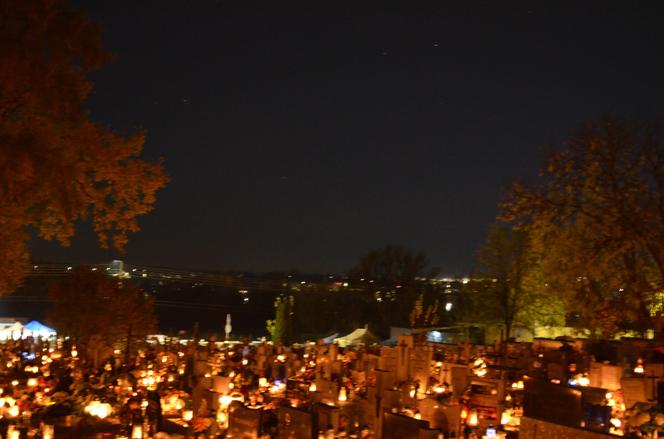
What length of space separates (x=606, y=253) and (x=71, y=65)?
13949 mm

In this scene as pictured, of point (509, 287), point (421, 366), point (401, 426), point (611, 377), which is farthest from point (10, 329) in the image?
point (401, 426)

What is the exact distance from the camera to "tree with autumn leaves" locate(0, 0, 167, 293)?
9.37 meters

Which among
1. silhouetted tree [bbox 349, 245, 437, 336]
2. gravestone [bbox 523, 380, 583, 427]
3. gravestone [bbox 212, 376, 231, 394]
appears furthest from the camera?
silhouetted tree [bbox 349, 245, 437, 336]

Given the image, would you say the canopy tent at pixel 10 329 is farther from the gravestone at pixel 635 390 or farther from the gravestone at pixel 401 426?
the gravestone at pixel 635 390

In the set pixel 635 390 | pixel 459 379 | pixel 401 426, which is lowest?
pixel 401 426

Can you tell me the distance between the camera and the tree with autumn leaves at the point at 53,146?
937 cm

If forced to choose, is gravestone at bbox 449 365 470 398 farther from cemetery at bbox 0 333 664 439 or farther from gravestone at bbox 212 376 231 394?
gravestone at bbox 212 376 231 394

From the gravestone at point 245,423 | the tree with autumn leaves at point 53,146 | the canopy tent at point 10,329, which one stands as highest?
the tree with autumn leaves at point 53,146

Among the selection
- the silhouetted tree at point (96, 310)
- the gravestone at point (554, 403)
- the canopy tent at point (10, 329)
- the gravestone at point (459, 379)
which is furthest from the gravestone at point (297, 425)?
the canopy tent at point (10, 329)

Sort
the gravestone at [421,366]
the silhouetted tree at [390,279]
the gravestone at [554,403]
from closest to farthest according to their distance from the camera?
the gravestone at [554,403] → the gravestone at [421,366] → the silhouetted tree at [390,279]

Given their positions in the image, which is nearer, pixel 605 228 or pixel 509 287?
pixel 605 228

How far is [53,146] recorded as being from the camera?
10.6 m

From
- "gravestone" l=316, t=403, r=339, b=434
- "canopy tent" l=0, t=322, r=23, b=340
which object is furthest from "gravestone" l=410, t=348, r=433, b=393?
"canopy tent" l=0, t=322, r=23, b=340

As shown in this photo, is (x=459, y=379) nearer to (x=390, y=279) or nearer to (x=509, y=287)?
(x=509, y=287)
